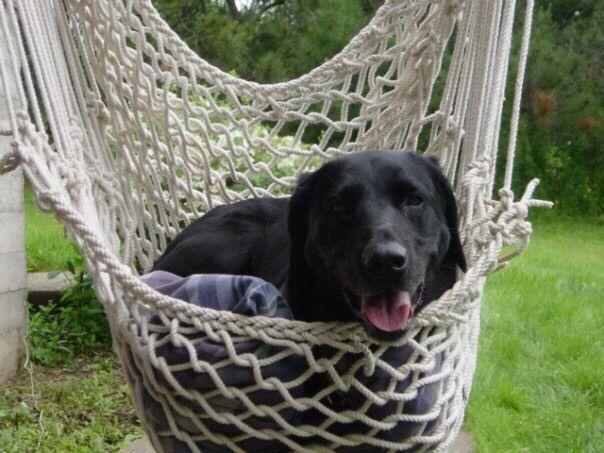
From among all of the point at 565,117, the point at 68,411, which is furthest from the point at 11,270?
the point at 565,117

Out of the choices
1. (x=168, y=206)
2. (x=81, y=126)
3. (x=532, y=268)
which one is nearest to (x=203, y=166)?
(x=168, y=206)

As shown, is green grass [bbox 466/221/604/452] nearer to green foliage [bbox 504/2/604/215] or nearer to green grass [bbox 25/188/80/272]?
green grass [bbox 25/188/80/272]

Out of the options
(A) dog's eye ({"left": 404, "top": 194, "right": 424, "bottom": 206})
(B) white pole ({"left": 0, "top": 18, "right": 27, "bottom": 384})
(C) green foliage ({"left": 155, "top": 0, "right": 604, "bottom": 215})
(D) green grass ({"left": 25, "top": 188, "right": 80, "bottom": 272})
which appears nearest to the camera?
(A) dog's eye ({"left": 404, "top": 194, "right": 424, "bottom": 206})

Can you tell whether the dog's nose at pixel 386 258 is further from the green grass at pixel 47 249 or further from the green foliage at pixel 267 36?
the green foliage at pixel 267 36

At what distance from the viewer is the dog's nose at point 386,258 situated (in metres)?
1.51

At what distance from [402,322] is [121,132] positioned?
139 cm

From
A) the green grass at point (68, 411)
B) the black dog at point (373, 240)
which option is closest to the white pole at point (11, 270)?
the green grass at point (68, 411)

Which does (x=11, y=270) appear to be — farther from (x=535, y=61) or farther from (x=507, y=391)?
(x=535, y=61)

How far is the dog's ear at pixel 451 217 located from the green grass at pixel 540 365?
82 centimetres

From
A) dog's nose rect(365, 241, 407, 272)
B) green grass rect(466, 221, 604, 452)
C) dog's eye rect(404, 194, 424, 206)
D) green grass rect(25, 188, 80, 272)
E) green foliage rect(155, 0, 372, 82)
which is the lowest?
green grass rect(466, 221, 604, 452)

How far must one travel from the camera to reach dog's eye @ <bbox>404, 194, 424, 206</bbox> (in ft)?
5.80

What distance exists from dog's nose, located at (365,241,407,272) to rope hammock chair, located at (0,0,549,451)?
0.11 m

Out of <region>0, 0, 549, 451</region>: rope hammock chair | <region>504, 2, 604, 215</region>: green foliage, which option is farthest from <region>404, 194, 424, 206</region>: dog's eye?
<region>504, 2, 604, 215</region>: green foliage

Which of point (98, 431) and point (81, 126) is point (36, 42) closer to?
point (81, 126)
